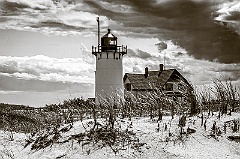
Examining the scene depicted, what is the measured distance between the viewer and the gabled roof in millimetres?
38250

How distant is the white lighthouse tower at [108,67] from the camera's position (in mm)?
31422

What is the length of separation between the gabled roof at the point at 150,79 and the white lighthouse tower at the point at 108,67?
653cm

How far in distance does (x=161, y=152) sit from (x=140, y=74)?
2992 cm

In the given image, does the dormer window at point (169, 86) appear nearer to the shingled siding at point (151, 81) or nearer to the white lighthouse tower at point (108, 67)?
the shingled siding at point (151, 81)

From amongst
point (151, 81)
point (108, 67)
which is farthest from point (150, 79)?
point (108, 67)

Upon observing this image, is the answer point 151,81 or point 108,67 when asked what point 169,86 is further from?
point 108,67

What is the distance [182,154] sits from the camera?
1034 centimetres

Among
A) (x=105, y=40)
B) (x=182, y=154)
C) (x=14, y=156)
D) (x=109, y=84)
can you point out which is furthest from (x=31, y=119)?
(x=182, y=154)

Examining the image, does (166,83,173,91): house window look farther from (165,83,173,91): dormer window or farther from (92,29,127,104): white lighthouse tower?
(92,29,127,104): white lighthouse tower

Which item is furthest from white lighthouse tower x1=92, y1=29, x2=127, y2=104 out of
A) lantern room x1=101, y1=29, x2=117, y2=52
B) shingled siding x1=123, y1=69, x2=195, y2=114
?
shingled siding x1=123, y1=69, x2=195, y2=114

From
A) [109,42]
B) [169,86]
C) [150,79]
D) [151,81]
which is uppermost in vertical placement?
[109,42]

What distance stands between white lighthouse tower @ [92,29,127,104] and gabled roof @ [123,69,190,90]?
21.4 ft

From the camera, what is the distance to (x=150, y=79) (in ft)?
129

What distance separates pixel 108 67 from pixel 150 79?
8637mm
